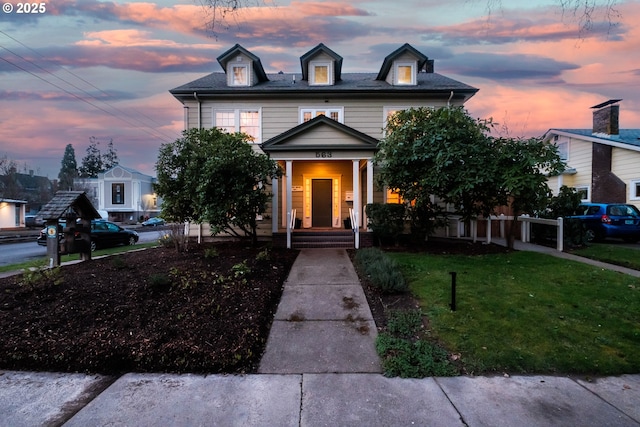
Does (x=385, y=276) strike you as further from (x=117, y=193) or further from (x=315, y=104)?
(x=117, y=193)

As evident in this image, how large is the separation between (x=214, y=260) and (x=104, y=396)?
4.82m

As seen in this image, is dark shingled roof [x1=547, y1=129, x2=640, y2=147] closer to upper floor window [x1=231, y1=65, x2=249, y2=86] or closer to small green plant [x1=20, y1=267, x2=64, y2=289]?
upper floor window [x1=231, y1=65, x2=249, y2=86]

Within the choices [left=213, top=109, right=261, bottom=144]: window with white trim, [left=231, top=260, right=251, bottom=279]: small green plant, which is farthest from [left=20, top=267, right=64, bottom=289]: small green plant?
[left=213, top=109, right=261, bottom=144]: window with white trim

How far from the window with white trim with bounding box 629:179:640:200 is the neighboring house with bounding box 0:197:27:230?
153ft

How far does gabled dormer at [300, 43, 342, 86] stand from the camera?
1366 centimetres

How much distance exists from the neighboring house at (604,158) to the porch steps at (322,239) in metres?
13.7

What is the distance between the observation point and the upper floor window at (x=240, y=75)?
1370 centimetres

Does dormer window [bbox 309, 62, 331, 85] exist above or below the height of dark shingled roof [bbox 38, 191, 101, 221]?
above

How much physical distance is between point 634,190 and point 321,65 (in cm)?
1626

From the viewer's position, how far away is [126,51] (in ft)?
41.3

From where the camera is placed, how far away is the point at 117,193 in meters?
46.3

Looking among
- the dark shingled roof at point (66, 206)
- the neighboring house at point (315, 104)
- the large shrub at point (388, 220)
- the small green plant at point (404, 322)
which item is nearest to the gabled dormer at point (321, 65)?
the neighboring house at point (315, 104)

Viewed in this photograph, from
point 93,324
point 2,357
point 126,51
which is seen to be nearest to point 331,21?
point 93,324

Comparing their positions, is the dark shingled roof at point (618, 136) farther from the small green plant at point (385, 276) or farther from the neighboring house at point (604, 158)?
the small green plant at point (385, 276)
